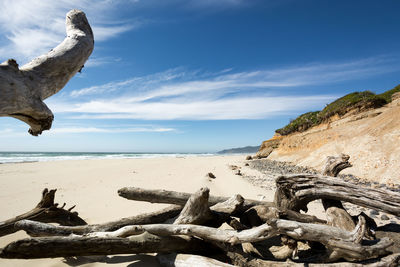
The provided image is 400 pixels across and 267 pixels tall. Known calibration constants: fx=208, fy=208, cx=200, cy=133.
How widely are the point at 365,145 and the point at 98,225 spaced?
13444mm

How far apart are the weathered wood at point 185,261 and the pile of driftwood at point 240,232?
0.04ft

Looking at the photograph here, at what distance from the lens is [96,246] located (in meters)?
2.48

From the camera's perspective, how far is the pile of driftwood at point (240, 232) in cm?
233

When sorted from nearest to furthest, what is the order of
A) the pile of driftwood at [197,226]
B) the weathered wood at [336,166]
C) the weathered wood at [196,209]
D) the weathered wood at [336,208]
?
the pile of driftwood at [197,226] < the weathered wood at [336,208] < the weathered wood at [196,209] < the weathered wood at [336,166]

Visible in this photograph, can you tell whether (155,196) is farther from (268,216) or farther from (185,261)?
(268,216)

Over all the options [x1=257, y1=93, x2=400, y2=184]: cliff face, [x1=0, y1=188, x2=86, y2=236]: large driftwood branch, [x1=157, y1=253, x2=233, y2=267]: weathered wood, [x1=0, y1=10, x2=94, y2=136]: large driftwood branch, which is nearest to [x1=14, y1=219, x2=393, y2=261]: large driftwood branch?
[x1=157, y1=253, x2=233, y2=267]: weathered wood

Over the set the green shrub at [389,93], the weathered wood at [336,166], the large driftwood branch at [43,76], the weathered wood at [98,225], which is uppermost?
the green shrub at [389,93]

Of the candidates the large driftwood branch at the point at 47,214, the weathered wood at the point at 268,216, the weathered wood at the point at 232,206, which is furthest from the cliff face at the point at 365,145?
the large driftwood branch at the point at 47,214

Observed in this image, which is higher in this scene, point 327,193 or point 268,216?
point 327,193

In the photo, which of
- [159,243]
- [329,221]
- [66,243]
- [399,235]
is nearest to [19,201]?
[66,243]

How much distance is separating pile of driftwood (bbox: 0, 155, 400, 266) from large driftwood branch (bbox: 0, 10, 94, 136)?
4.41ft

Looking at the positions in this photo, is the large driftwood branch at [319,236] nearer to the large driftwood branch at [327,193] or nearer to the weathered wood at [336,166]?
the large driftwood branch at [327,193]

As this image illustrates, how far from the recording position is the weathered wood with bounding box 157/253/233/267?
2469 millimetres

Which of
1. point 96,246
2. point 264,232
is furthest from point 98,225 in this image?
point 264,232
